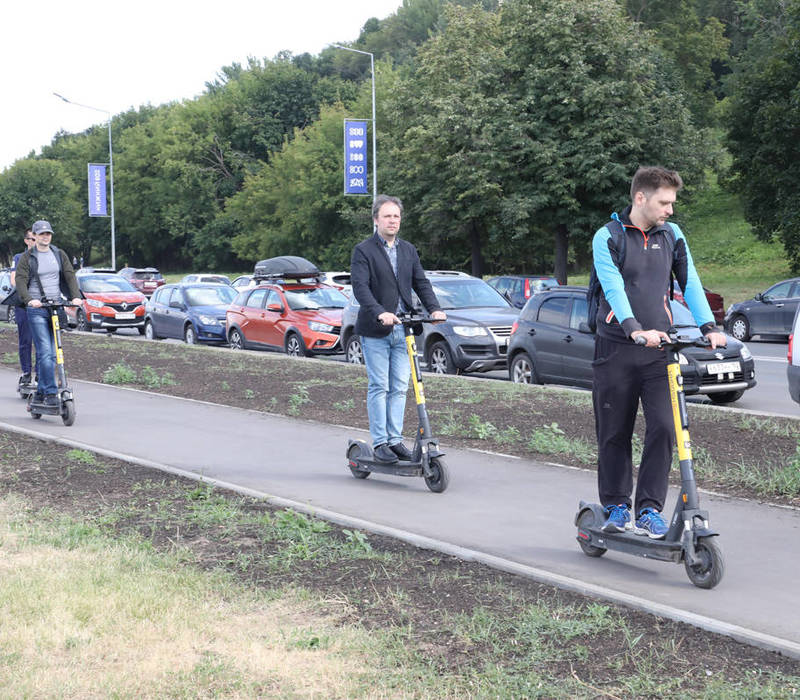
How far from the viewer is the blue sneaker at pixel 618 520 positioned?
5.72 meters

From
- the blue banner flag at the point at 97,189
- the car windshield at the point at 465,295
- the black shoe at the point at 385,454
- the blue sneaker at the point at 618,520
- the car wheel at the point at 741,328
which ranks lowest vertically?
the car wheel at the point at 741,328

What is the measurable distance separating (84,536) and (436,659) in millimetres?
2772

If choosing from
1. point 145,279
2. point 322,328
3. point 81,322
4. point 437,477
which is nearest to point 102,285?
point 81,322

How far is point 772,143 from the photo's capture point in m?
37.5

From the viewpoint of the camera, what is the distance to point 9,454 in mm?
9422

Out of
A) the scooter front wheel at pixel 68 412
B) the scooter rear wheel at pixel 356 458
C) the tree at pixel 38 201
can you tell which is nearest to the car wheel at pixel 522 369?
the scooter front wheel at pixel 68 412

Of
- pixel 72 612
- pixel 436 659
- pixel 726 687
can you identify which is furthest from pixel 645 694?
pixel 72 612

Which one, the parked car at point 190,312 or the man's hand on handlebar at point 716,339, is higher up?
the man's hand on handlebar at point 716,339

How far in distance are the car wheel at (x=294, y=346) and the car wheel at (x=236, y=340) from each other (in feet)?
5.23

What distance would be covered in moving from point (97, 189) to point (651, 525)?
202 ft

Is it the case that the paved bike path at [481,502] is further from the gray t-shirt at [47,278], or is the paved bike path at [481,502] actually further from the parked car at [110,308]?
the parked car at [110,308]

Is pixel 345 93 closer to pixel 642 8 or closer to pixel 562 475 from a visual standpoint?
pixel 642 8

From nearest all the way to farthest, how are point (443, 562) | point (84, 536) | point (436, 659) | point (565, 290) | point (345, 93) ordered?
1. point (436, 659)
2. point (443, 562)
3. point (84, 536)
4. point (565, 290)
5. point (345, 93)

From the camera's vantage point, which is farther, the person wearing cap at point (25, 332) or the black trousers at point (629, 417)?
the person wearing cap at point (25, 332)
